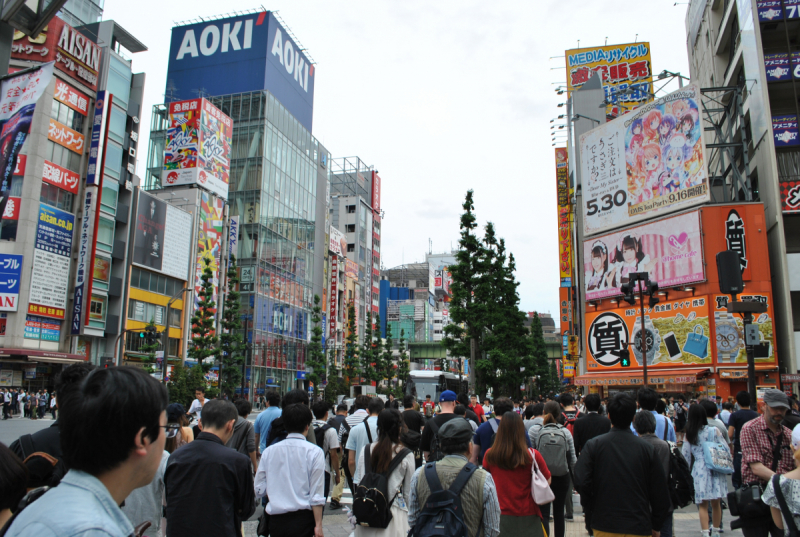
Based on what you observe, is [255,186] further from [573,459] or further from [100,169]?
[573,459]

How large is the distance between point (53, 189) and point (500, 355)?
27.6m

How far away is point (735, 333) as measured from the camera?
101 feet

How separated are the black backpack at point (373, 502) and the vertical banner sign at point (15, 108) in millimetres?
4304

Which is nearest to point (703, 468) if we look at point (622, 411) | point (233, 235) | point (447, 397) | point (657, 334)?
point (447, 397)

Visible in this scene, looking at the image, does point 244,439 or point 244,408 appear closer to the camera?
point 244,439

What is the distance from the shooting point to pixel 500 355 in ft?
100.0

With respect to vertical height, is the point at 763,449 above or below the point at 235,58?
below

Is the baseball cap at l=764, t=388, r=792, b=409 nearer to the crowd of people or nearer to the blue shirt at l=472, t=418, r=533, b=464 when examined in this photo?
the crowd of people

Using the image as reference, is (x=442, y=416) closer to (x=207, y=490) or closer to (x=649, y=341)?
(x=207, y=490)

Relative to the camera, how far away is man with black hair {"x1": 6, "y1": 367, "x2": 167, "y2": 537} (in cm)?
161

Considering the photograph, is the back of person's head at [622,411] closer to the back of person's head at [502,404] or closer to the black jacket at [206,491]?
the back of person's head at [502,404]

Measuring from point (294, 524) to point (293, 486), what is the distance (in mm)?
299

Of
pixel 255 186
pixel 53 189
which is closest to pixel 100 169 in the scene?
pixel 53 189

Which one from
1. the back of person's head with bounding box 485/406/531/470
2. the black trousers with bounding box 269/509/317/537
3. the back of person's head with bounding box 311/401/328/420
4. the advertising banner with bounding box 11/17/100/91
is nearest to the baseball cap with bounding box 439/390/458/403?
the back of person's head with bounding box 311/401/328/420
